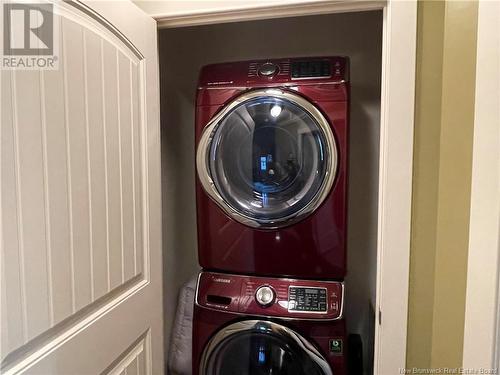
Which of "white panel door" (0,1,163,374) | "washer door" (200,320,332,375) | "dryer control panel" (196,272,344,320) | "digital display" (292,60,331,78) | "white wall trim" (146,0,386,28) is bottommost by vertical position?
"washer door" (200,320,332,375)

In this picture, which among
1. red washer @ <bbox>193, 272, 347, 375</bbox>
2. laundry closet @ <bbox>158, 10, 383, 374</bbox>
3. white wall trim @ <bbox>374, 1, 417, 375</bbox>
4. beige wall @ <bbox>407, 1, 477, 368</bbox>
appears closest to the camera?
beige wall @ <bbox>407, 1, 477, 368</bbox>

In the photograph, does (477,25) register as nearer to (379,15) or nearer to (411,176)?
(411,176)

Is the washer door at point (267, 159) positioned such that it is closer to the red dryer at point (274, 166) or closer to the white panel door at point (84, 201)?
the red dryer at point (274, 166)

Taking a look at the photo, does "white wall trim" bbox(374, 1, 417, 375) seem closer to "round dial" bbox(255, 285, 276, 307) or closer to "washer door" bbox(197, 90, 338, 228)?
"washer door" bbox(197, 90, 338, 228)

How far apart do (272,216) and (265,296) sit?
0.34 m

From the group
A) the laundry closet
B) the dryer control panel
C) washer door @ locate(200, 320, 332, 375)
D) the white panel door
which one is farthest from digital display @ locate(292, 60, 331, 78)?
washer door @ locate(200, 320, 332, 375)

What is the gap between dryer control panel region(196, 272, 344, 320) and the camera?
58.2 inches

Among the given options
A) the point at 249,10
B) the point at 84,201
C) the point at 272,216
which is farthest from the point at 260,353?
the point at 249,10

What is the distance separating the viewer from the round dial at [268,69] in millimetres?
1557

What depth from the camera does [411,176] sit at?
1.16 meters

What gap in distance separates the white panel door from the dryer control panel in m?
0.34

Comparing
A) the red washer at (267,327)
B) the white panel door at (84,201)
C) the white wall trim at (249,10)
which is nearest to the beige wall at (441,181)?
the white wall trim at (249,10)

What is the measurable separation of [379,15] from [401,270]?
4.47ft

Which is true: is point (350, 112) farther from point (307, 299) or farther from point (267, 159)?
point (307, 299)
